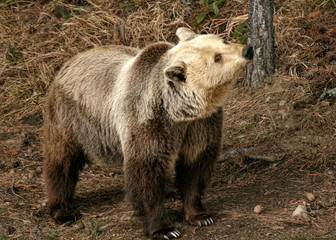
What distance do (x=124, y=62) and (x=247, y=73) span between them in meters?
2.71

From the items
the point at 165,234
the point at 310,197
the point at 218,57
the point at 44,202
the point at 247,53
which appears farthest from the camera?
the point at 44,202

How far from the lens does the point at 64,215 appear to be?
229 inches

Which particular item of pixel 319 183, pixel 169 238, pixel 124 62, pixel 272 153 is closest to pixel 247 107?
pixel 272 153

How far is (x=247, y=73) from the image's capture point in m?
7.67

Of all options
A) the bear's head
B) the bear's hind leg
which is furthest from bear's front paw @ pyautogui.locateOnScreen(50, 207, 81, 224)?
the bear's head

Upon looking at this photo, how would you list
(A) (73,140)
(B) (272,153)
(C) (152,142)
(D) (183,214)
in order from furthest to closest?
(B) (272,153), (A) (73,140), (D) (183,214), (C) (152,142)

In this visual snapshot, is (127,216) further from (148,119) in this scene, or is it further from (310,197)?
(310,197)

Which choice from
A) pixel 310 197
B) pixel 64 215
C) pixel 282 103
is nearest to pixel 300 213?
pixel 310 197

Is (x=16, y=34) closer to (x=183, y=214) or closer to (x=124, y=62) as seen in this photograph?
(x=124, y=62)

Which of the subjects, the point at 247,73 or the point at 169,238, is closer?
the point at 169,238

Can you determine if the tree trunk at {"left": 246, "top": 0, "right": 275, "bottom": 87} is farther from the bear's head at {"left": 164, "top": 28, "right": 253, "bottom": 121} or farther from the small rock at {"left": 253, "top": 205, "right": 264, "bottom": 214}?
the small rock at {"left": 253, "top": 205, "right": 264, "bottom": 214}

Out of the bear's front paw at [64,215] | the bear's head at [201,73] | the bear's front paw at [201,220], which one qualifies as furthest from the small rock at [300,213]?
the bear's front paw at [64,215]

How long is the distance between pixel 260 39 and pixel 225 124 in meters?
1.29

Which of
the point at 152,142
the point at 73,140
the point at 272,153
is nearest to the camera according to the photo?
the point at 152,142
